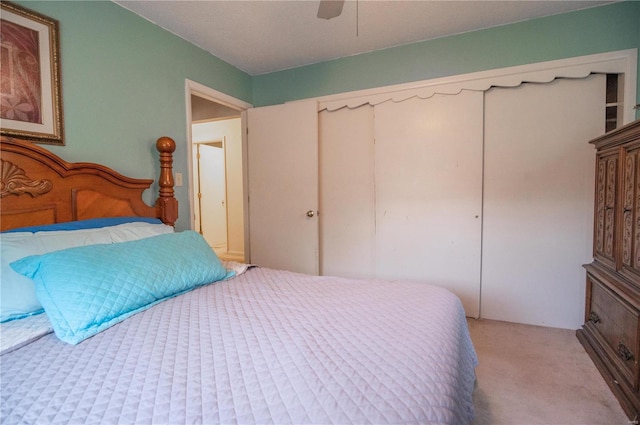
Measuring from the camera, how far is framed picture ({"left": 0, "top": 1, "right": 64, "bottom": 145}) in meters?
1.52

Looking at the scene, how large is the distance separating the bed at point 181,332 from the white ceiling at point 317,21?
127 centimetres

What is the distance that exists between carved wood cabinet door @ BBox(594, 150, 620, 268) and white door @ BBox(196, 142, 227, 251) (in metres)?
4.91

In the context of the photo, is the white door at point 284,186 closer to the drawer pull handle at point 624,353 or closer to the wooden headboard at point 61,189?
the wooden headboard at point 61,189

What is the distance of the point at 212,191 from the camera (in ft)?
18.3

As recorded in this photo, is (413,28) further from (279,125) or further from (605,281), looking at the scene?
(605,281)

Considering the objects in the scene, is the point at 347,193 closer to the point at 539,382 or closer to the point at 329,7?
the point at 329,7

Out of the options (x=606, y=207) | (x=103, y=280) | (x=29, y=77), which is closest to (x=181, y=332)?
(x=103, y=280)

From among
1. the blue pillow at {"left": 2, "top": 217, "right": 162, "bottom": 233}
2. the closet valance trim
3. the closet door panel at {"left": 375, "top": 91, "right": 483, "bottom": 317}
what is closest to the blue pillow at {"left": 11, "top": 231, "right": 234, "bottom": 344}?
the blue pillow at {"left": 2, "top": 217, "right": 162, "bottom": 233}

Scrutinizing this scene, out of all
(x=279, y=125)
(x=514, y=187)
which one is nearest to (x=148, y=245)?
(x=279, y=125)

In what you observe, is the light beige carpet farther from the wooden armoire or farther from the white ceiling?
the white ceiling

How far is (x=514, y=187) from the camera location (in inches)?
97.8

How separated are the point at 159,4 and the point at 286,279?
198 cm

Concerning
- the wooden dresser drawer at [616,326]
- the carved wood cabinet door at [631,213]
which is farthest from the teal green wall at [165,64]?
the wooden dresser drawer at [616,326]

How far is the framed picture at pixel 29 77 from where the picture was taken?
152cm
